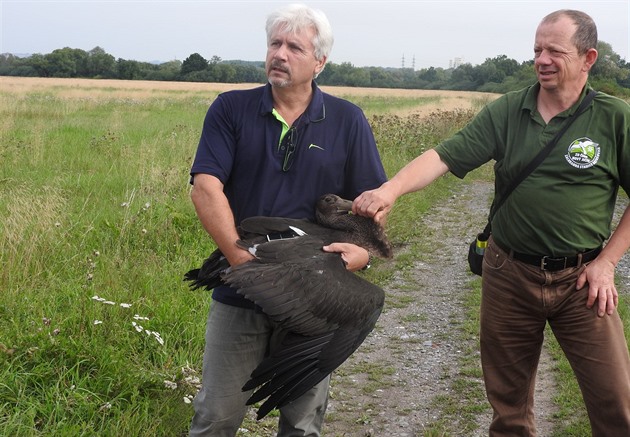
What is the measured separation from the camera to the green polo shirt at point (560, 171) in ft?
11.2

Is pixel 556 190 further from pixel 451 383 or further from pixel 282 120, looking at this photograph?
pixel 451 383

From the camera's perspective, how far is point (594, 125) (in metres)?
3.42

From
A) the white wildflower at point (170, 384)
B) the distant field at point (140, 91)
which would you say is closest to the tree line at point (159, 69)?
the distant field at point (140, 91)

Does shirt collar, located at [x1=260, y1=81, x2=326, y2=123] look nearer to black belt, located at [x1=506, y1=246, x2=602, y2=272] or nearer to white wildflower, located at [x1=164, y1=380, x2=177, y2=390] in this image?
black belt, located at [x1=506, y1=246, x2=602, y2=272]

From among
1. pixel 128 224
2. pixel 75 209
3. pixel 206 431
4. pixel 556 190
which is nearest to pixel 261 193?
pixel 206 431

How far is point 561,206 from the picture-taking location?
11.4ft

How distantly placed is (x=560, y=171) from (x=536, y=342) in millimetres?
1057

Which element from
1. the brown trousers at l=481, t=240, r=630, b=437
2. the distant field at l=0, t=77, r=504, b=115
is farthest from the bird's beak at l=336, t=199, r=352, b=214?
the distant field at l=0, t=77, r=504, b=115

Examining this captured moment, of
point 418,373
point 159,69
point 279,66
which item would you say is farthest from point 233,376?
point 159,69

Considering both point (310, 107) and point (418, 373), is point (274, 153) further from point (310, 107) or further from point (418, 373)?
point (418, 373)

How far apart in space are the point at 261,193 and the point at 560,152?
158 cm

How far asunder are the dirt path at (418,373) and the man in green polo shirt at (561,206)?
3.80ft

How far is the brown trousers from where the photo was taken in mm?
3486

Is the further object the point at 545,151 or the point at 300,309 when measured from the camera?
the point at 545,151
